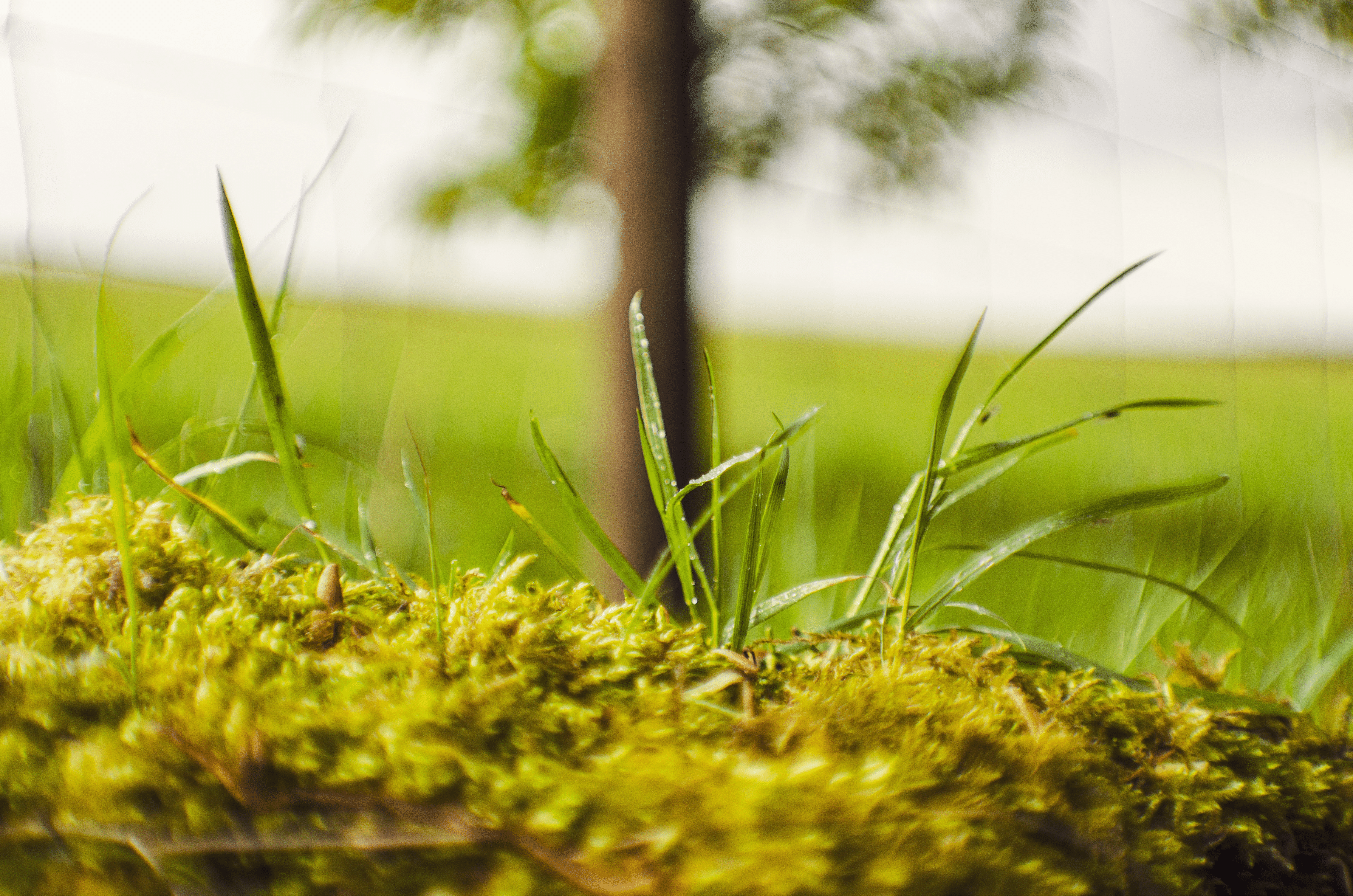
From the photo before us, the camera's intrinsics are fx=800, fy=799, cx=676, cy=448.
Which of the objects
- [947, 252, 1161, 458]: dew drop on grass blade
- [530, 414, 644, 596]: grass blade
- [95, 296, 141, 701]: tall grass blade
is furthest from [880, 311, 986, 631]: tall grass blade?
[95, 296, 141, 701]: tall grass blade

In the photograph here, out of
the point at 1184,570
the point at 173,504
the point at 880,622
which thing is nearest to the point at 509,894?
the point at 880,622

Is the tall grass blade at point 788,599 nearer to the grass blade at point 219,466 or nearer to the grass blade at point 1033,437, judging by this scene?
the grass blade at point 1033,437

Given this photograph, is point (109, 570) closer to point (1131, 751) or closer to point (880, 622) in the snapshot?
point (880, 622)

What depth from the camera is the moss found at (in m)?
0.33

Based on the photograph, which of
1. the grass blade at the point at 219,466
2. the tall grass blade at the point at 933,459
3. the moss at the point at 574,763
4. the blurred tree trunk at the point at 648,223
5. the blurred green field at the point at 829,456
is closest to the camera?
the moss at the point at 574,763

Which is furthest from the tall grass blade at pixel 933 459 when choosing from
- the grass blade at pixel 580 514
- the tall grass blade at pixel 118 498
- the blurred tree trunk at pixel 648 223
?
the blurred tree trunk at pixel 648 223

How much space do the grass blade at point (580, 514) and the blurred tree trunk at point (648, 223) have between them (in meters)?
0.53

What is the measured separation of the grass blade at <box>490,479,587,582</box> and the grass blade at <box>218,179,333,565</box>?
0.44 feet

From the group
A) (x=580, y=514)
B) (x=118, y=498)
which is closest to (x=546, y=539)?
(x=580, y=514)

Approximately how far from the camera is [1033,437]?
51 centimetres

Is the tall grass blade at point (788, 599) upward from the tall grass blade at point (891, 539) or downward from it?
downward

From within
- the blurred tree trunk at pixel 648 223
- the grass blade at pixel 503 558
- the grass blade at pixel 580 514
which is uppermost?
the blurred tree trunk at pixel 648 223

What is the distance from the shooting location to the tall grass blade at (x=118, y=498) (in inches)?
15.2

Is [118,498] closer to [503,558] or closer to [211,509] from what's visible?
[211,509]
